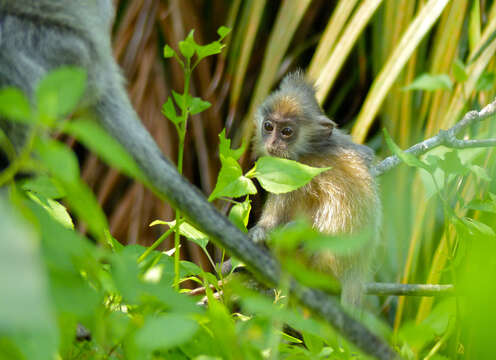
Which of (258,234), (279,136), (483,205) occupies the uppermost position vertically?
(483,205)

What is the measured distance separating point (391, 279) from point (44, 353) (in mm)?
1707

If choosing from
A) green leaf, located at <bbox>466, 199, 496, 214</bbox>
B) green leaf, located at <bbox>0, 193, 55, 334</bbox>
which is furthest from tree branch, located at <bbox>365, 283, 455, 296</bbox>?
green leaf, located at <bbox>0, 193, 55, 334</bbox>

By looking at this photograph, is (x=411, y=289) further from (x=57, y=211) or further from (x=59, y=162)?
(x=59, y=162)

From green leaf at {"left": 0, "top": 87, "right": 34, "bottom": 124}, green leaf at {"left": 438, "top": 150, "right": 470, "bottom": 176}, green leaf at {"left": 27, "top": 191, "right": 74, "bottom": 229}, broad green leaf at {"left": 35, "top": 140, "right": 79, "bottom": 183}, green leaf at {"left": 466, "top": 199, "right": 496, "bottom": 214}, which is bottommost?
green leaf at {"left": 27, "top": 191, "right": 74, "bottom": 229}

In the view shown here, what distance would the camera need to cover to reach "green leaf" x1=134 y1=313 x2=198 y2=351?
Answer: 30 cm

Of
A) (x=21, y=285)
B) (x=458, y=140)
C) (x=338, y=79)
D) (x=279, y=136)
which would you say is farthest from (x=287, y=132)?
(x=21, y=285)

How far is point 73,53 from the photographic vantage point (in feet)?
2.45

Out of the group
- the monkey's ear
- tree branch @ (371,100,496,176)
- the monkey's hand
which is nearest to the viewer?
tree branch @ (371,100,496,176)

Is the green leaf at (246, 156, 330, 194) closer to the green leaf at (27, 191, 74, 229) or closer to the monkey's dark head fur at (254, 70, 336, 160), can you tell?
the green leaf at (27, 191, 74, 229)

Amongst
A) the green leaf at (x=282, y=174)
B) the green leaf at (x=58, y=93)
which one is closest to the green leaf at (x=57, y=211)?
the green leaf at (x=282, y=174)

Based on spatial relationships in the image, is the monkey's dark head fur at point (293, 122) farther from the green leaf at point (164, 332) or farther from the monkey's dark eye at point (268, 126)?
the green leaf at point (164, 332)

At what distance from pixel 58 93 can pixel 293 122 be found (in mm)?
1057

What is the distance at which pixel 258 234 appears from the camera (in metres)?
1.12

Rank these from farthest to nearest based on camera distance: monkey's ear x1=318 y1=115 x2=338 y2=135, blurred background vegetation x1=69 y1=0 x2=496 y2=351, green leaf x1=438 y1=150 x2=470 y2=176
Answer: blurred background vegetation x1=69 y1=0 x2=496 y2=351, monkey's ear x1=318 y1=115 x2=338 y2=135, green leaf x1=438 y1=150 x2=470 y2=176
